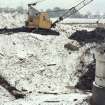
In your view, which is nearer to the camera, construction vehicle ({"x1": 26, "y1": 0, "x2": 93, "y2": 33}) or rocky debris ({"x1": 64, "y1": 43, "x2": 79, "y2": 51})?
rocky debris ({"x1": 64, "y1": 43, "x2": 79, "y2": 51})

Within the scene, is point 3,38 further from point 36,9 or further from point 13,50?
point 36,9

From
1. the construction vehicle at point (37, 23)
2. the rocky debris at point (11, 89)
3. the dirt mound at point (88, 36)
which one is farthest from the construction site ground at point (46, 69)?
the construction vehicle at point (37, 23)

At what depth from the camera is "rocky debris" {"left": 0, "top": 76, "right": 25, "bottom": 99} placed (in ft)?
86.3

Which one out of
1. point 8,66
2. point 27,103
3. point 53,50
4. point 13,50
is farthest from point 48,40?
point 27,103

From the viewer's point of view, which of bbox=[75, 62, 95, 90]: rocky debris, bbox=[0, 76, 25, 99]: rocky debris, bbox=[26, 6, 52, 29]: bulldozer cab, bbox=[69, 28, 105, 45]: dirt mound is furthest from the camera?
bbox=[26, 6, 52, 29]: bulldozer cab

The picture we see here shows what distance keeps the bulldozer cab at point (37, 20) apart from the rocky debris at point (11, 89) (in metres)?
14.9

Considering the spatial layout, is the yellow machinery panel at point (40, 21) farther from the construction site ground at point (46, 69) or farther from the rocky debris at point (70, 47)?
the rocky debris at point (70, 47)

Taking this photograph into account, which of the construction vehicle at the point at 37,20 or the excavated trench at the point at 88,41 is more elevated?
the construction vehicle at the point at 37,20

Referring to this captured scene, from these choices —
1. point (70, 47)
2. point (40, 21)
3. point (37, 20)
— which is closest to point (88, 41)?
point (70, 47)

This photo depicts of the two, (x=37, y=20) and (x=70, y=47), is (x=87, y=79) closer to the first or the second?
(x=70, y=47)

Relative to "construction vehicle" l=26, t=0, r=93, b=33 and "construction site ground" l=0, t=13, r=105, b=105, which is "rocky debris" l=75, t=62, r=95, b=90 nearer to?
"construction site ground" l=0, t=13, r=105, b=105

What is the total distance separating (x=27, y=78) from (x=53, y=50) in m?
7.06

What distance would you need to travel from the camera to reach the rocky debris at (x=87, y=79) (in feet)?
98.2

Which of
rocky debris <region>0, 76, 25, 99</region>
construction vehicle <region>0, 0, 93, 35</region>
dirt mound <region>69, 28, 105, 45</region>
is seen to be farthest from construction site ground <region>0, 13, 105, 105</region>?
construction vehicle <region>0, 0, 93, 35</region>
